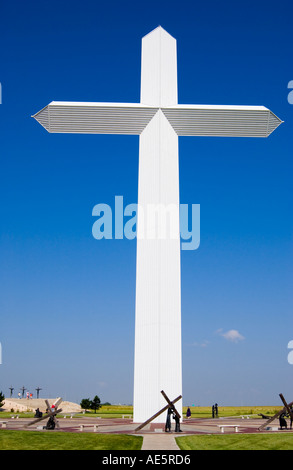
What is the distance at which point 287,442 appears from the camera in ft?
54.2

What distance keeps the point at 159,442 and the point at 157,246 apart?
13.0 m

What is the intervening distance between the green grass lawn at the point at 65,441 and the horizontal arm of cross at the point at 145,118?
62.0 feet

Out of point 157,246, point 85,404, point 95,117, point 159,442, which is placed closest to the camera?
point 159,442

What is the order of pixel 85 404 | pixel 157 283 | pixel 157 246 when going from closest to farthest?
1. pixel 157 283
2. pixel 157 246
3. pixel 85 404

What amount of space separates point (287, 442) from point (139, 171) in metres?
18.0

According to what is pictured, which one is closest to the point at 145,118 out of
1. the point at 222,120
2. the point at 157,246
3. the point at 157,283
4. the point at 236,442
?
the point at 222,120

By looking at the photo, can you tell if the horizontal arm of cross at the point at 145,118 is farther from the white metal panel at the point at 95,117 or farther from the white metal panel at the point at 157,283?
the white metal panel at the point at 157,283

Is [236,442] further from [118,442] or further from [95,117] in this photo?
[95,117]

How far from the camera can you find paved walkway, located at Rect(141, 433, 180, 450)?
49.7 feet

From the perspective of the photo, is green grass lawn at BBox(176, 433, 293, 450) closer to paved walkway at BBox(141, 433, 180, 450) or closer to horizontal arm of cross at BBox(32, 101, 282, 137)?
paved walkway at BBox(141, 433, 180, 450)

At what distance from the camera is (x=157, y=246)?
27.9 m

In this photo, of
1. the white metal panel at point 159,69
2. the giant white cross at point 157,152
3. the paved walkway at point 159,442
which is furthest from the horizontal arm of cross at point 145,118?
the paved walkway at point 159,442

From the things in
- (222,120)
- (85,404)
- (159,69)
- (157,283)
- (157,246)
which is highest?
(159,69)

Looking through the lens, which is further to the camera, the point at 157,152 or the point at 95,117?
the point at 95,117
